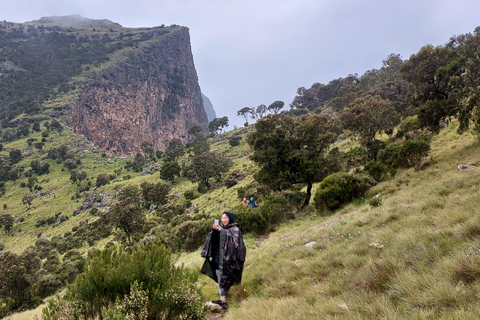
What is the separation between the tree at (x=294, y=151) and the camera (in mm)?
16609

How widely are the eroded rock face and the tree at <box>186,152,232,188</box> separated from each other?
78.0 metres

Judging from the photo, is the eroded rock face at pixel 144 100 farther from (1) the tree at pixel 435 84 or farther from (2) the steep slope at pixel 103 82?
(1) the tree at pixel 435 84

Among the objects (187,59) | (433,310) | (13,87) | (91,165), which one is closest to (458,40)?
(433,310)

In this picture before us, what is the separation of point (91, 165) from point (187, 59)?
129 meters

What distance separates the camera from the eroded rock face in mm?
110438

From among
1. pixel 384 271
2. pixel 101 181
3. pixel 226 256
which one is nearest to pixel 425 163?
pixel 384 271

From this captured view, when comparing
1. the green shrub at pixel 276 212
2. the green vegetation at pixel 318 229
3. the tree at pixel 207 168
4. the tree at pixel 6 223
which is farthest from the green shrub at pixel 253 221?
the tree at pixel 6 223

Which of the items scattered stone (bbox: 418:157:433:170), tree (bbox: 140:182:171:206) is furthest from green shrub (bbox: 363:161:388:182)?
tree (bbox: 140:182:171:206)

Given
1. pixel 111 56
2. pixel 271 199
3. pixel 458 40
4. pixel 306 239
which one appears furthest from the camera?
pixel 111 56

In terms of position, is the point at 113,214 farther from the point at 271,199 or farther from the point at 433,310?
the point at 433,310

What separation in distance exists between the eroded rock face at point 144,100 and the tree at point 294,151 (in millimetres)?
109482

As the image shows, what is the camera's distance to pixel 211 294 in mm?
6195

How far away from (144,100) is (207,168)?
343 feet

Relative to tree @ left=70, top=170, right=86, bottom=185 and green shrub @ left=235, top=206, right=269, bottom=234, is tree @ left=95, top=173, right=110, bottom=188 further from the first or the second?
green shrub @ left=235, top=206, right=269, bottom=234
